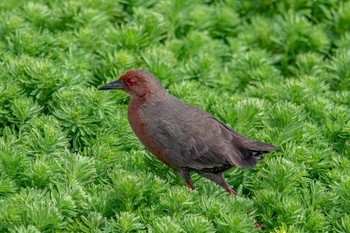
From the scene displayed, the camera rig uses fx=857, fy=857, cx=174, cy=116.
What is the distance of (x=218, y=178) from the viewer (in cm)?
583

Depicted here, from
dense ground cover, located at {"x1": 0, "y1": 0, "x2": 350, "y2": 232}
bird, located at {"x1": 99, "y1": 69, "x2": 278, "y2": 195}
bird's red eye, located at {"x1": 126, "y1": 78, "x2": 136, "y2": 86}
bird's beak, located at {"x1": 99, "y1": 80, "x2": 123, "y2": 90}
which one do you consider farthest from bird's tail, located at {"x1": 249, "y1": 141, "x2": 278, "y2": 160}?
bird's beak, located at {"x1": 99, "y1": 80, "x2": 123, "y2": 90}

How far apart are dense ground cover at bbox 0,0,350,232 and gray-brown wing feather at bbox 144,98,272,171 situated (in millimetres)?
193

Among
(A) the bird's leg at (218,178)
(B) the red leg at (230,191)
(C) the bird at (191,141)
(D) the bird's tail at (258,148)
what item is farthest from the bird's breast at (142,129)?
(D) the bird's tail at (258,148)

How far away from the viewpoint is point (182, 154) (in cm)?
582

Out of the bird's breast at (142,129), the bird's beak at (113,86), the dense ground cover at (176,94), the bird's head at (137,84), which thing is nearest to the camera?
the dense ground cover at (176,94)

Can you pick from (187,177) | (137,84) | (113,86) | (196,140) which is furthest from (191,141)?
(113,86)

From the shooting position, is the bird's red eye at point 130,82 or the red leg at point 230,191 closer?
the red leg at point 230,191

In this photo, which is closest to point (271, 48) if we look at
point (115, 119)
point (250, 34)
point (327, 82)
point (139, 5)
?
point (250, 34)

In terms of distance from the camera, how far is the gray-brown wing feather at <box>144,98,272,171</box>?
19.0ft

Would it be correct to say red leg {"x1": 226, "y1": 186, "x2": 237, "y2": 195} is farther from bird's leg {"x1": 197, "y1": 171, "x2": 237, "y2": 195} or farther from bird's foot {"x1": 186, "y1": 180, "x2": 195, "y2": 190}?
bird's foot {"x1": 186, "y1": 180, "x2": 195, "y2": 190}

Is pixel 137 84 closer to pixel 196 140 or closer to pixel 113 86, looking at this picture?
pixel 113 86

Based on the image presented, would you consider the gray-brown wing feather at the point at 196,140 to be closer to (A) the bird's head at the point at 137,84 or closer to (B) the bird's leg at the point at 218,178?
(B) the bird's leg at the point at 218,178

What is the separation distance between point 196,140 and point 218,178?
304mm

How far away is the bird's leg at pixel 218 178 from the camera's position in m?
5.75
